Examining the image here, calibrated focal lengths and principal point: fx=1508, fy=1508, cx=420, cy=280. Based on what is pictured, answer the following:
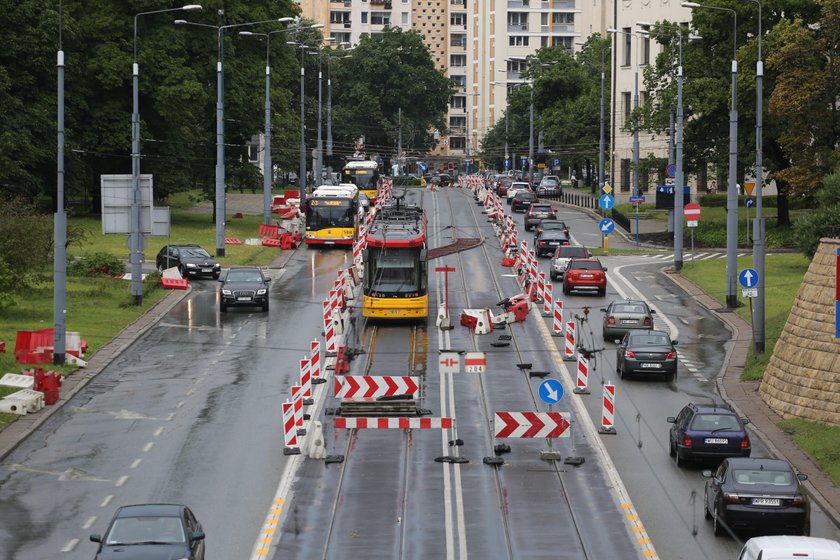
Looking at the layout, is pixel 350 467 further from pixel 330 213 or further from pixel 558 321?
pixel 330 213

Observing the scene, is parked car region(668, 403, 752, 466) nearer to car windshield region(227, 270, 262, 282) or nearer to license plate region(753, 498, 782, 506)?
license plate region(753, 498, 782, 506)

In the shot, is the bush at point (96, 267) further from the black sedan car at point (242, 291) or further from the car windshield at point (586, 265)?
the car windshield at point (586, 265)

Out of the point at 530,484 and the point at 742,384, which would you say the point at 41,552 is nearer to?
the point at 530,484

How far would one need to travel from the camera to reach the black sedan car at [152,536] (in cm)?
2045

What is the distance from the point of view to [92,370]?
4094 centimetres

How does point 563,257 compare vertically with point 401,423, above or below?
above

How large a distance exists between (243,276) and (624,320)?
14.7m

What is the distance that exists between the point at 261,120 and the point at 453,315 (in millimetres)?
39006

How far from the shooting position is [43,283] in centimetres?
5869

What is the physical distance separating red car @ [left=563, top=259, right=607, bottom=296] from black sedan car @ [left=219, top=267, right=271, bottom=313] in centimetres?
1169

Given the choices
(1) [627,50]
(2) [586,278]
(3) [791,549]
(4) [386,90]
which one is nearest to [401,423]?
(3) [791,549]

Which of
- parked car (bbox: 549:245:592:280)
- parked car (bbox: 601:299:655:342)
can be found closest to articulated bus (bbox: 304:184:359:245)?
parked car (bbox: 549:245:592:280)

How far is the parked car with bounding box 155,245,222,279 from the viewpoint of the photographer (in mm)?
61750

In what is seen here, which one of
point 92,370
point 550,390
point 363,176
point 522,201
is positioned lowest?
point 92,370
